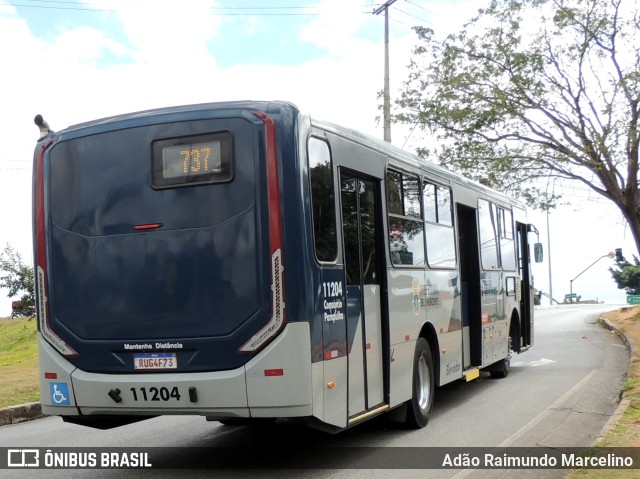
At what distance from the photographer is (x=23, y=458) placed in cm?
803

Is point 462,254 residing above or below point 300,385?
above

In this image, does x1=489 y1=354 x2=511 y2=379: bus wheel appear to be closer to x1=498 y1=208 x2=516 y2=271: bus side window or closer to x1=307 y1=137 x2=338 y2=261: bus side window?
x1=498 y1=208 x2=516 y2=271: bus side window

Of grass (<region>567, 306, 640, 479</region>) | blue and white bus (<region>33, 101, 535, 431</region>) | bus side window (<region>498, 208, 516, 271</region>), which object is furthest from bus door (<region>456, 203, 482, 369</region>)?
blue and white bus (<region>33, 101, 535, 431</region>)

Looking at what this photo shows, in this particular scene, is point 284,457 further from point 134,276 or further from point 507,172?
point 507,172

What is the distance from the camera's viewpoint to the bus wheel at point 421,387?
9.21 meters

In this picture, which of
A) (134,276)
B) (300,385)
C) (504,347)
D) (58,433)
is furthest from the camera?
(504,347)

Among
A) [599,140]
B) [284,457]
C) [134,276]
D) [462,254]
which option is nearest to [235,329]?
[134,276]

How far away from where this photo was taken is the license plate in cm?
682

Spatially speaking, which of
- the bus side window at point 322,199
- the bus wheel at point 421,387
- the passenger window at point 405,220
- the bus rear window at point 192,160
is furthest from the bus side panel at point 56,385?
the bus wheel at point 421,387

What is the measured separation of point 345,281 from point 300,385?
4.13 ft

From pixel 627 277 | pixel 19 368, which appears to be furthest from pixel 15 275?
pixel 627 277

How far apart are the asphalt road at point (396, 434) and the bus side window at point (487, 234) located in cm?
206

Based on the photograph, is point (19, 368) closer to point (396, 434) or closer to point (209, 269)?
point (396, 434)

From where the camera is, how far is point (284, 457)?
8.02 m
